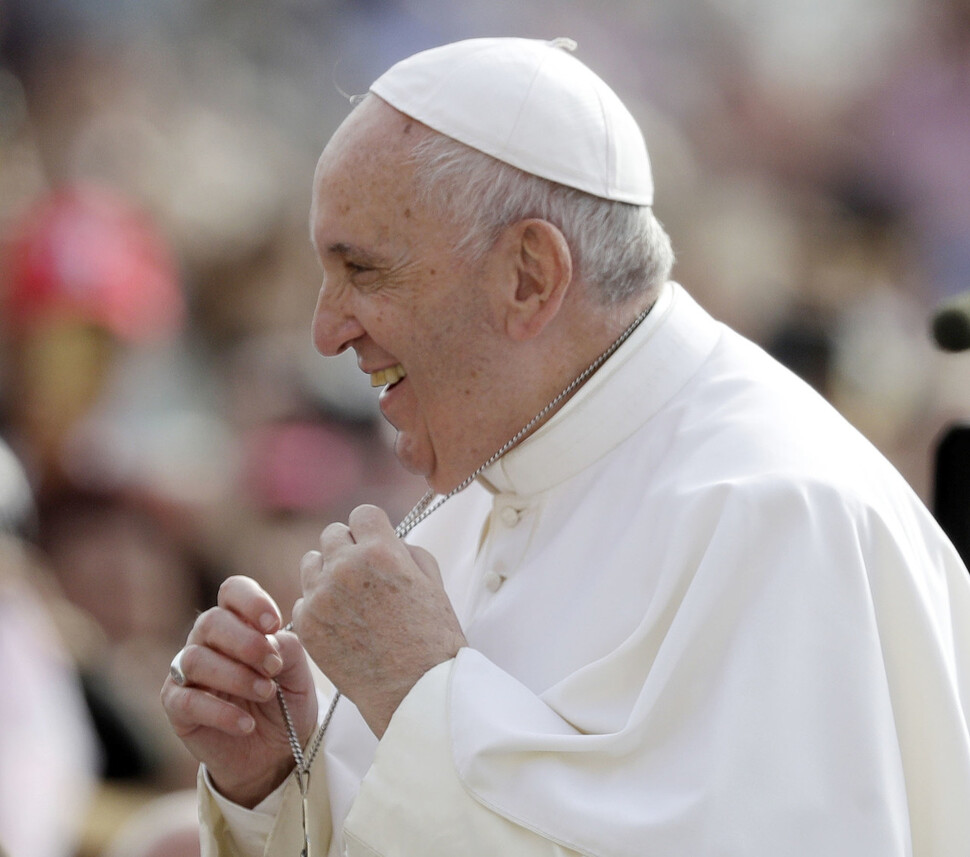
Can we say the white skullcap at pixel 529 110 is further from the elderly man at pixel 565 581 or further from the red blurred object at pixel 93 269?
the red blurred object at pixel 93 269

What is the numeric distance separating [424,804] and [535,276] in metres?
0.88

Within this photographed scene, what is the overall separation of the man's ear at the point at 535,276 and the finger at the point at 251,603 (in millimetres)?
616

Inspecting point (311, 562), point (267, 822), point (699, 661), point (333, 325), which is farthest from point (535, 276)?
point (267, 822)

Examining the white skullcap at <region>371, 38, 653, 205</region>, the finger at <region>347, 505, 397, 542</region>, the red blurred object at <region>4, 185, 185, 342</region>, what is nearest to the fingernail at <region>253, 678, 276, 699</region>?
the finger at <region>347, 505, 397, 542</region>

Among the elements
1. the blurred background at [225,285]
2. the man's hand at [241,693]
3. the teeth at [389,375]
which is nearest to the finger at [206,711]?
the man's hand at [241,693]

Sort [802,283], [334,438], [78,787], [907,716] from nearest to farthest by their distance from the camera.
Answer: [907,716] < [78,787] < [334,438] < [802,283]

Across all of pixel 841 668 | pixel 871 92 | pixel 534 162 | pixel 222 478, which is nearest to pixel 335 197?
pixel 534 162

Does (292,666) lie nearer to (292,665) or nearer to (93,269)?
(292,665)

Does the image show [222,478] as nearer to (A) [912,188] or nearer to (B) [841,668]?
(B) [841,668]

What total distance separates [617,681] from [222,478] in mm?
2934

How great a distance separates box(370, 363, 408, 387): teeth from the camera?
2.34 metres

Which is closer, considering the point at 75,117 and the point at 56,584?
the point at 56,584

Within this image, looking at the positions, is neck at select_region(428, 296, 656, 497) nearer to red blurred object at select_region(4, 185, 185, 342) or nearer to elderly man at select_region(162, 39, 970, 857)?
elderly man at select_region(162, 39, 970, 857)

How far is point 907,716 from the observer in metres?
1.97
